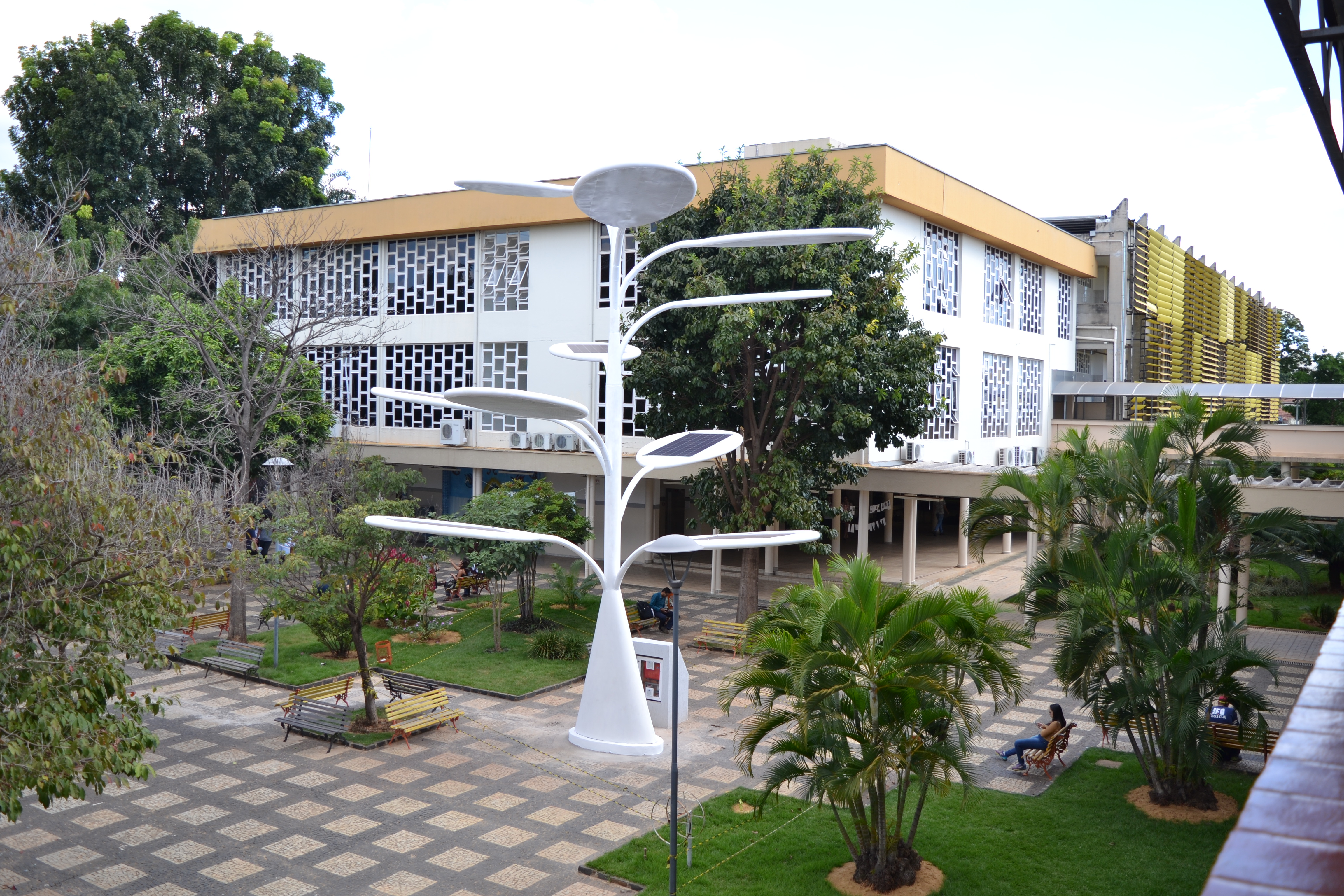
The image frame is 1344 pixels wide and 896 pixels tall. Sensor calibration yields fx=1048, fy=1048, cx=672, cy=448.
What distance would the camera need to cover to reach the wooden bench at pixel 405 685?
16688 mm

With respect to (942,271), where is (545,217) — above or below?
above

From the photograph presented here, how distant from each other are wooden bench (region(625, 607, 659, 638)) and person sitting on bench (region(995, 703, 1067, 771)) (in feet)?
31.1

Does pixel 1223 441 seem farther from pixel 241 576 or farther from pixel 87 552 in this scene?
pixel 241 576

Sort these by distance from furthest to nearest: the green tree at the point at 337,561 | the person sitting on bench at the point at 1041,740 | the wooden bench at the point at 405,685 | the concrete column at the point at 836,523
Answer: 1. the concrete column at the point at 836,523
2. the wooden bench at the point at 405,685
3. the green tree at the point at 337,561
4. the person sitting on bench at the point at 1041,740

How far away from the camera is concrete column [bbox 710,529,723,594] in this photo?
2669 cm

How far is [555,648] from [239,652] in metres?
5.86

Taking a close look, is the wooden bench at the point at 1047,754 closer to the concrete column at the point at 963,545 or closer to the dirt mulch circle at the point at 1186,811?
the dirt mulch circle at the point at 1186,811

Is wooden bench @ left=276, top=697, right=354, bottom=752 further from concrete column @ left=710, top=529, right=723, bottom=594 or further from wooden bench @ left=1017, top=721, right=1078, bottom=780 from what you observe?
concrete column @ left=710, top=529, right=723, bottom=594

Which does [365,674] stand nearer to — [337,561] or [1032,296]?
[337,561]

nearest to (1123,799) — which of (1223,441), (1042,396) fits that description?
(1223,441)

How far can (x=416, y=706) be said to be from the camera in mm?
15758

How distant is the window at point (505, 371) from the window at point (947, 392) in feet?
A: 38.0

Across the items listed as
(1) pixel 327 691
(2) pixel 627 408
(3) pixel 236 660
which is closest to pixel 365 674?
(1) pixel 327 691

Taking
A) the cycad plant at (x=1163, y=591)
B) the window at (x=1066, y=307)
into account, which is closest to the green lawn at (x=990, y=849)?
the cycad plant at (x=1163, y=591)
